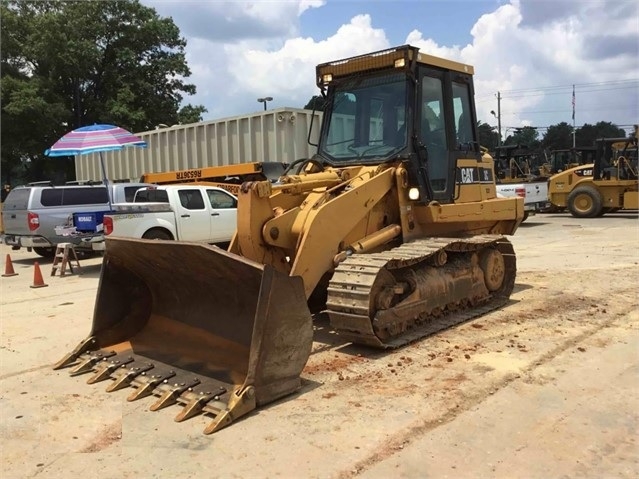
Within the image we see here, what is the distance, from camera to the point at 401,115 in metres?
6.57

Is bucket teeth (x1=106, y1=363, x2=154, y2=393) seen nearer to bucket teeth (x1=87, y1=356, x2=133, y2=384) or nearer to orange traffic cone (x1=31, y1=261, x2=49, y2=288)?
bucket teeth (x1=87, y1=356, x2=133, y2=384)

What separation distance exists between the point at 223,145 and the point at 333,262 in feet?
40.3

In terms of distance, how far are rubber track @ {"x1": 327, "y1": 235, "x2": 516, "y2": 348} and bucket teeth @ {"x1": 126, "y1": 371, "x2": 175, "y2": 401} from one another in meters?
1.56

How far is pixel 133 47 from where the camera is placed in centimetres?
3250

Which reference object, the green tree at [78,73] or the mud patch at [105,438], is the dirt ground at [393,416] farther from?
the green tree at [78,73]

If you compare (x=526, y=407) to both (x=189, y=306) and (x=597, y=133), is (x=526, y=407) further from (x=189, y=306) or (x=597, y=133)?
(x=597, y=133)

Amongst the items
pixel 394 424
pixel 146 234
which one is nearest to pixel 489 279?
pixel 394 424

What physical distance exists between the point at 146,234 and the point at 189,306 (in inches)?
264

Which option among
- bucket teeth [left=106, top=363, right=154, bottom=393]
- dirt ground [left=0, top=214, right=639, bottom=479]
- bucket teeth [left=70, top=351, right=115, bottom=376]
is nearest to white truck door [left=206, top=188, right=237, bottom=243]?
→ dirt ground [left=0, top=214, right=639, bottom=479]

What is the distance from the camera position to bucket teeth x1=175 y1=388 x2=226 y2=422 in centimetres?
410

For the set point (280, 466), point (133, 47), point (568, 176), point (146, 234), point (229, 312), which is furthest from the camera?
point (133, 47)

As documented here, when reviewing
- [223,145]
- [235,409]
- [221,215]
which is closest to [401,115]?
[235,409]

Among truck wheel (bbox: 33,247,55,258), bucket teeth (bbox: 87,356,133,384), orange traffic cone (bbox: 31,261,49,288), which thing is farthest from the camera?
truck wheel (bbox: 33,247,55,258)

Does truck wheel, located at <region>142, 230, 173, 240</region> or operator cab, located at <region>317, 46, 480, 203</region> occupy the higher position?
operator cab, located at <region>317, 46, 480, 203</region>
